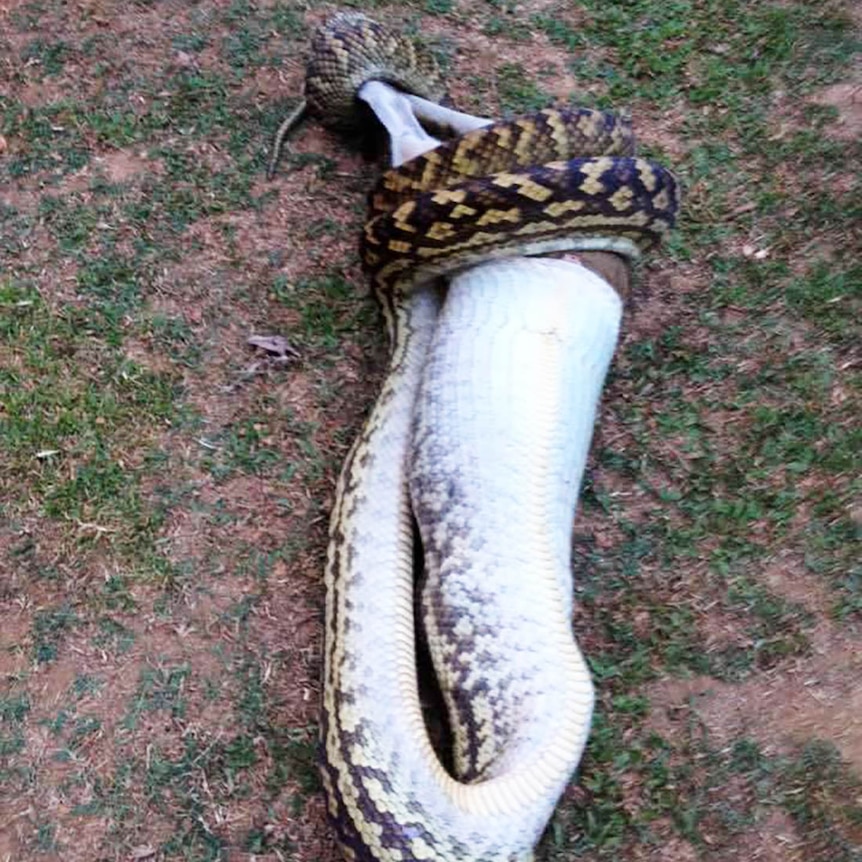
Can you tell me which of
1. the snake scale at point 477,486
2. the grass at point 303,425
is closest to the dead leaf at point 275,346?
the grass at point 303,425

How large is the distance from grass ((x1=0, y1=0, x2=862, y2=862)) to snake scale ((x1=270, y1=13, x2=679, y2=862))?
0.99 ft

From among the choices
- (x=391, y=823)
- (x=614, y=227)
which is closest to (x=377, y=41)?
(x=614, y=227)

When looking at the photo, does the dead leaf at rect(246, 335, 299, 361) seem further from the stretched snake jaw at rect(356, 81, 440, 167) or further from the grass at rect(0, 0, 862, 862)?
the stretched snake jaw at rect(356, 81, 440, 167)

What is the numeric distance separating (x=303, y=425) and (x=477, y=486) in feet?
2.76

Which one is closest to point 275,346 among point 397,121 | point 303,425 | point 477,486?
point 303,425

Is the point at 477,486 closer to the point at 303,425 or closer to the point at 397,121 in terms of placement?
the point at 303,425

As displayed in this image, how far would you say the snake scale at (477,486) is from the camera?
2.52 metres

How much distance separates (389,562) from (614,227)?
3.77ft

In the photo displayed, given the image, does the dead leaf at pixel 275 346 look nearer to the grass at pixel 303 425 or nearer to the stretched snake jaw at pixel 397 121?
the grass at pixel 303 425

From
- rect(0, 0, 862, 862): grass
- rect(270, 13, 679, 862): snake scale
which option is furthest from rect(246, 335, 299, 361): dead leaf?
rect(270, 13, 679, 862): snake scale

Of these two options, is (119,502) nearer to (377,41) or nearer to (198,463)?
(198,463)

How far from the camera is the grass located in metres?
2.84

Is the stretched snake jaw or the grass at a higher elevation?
the stretched snake jaw

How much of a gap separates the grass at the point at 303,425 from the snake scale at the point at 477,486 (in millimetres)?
→ 302
